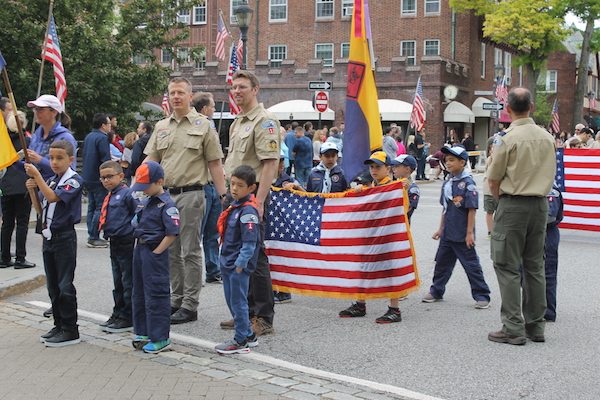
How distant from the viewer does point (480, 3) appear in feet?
128

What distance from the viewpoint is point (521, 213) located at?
18.8 ft

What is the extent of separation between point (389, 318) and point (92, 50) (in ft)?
43.8

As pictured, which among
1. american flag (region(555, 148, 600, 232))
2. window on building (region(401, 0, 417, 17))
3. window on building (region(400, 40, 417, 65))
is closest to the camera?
american flag (region(555, 148, 600, 232))

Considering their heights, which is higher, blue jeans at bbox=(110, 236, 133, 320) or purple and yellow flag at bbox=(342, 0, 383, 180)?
purple and yellow flag at bbox=(342, 0, 383, 180)

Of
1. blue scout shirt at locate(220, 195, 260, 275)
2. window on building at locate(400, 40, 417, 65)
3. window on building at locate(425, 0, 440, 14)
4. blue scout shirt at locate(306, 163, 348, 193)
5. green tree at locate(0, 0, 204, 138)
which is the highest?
window on building at locate(425, 0, 440, 14)

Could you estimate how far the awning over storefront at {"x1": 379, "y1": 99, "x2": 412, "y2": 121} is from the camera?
1380 inches

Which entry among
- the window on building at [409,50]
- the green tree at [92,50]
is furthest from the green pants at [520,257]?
the window on building at [409,50]

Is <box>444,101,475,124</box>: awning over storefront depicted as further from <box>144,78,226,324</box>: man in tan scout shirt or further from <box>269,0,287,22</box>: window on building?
<box>144,78,226,324</box>: man in tan scout shirt

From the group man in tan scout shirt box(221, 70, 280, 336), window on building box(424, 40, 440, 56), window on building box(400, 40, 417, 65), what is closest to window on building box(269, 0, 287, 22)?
window on building box(400, 40, 417, 65)

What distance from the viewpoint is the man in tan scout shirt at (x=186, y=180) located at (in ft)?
21.2

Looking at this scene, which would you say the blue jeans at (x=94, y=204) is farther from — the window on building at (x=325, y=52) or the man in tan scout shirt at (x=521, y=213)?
the window on building at (x=325, y=52)

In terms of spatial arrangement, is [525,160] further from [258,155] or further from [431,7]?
[431,7]

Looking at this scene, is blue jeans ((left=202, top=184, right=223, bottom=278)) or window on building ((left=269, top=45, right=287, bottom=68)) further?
window on building ((left=269, top=45, right=287, bottom=68))

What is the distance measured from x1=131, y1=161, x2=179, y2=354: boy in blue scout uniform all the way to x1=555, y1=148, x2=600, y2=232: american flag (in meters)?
8.79
